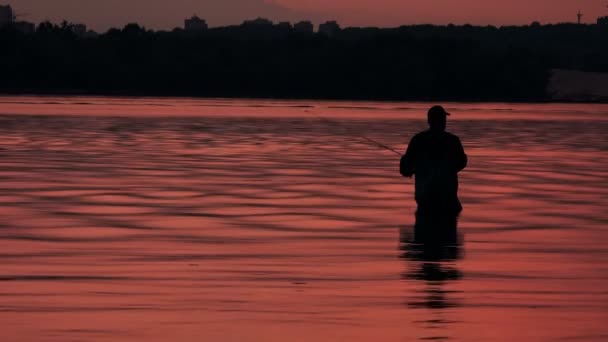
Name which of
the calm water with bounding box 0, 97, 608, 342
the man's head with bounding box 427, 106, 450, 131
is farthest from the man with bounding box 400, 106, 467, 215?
the calm water with bounding box 0, 97, 608, 342

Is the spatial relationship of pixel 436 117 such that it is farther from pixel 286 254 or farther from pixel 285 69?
pixel 285 69

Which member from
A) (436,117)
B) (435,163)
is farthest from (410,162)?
(436,117)

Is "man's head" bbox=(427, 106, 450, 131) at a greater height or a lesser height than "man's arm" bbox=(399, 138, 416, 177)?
greater

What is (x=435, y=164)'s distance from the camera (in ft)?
60.1

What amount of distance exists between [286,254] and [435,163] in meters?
3.57

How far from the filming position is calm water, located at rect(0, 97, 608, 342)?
35.4 ft

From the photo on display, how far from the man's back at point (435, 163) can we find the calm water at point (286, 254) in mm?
464

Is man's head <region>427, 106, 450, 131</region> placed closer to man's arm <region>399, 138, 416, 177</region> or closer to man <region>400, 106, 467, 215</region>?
man <region>400, 106, 467, 215</region>

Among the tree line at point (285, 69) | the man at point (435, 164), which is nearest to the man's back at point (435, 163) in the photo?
the man at point (435, 164)

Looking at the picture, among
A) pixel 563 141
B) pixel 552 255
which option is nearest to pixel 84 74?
pixel 563 141

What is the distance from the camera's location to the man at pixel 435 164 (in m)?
18.3

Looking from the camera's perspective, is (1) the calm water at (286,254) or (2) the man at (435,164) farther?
(2) the man at (435,164)

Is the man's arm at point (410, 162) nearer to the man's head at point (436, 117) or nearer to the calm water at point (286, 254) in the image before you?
the man's head at point (436, 117)

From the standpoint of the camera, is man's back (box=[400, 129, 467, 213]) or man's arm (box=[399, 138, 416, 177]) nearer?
man's back (box=[400, 129, 467, 213])
